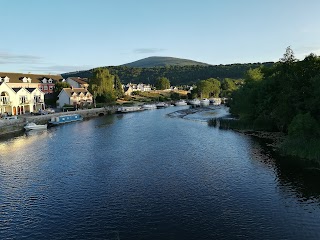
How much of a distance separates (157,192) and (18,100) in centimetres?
8932

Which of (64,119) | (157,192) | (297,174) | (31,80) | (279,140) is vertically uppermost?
(31,80)

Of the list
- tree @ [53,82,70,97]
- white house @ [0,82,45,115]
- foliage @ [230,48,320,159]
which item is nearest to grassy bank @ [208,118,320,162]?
foliage @ [230,48,320,159]

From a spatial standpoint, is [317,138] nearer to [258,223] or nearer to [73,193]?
[258,223]

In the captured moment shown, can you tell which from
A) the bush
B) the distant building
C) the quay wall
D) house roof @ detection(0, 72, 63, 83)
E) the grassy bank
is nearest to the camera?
the grassy bank

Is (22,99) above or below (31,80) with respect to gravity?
below

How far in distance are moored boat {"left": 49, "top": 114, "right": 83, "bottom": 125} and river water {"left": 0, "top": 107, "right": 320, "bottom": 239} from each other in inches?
1481

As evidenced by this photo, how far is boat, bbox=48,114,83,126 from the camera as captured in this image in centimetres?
10176

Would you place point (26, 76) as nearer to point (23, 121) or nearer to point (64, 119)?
point (64, 119)

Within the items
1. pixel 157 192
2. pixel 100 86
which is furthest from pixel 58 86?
pixel 157 192

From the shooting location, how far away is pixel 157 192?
37.1 m

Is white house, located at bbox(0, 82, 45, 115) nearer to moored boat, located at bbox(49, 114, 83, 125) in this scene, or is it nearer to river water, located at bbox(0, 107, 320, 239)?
moored boat, located at bbox(49, 114, 83, 125)

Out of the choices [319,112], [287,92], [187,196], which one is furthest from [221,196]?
[287,92]

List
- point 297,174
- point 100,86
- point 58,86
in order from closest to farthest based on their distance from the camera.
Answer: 1. point 297,174
2. point 58,86
3. point 100,86

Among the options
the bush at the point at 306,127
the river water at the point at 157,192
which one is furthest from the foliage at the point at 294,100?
the river water at the point at 157,192
